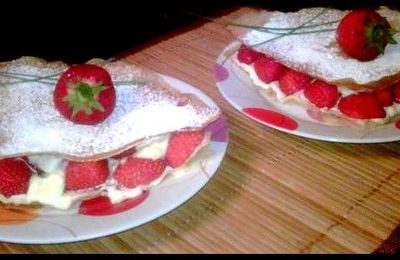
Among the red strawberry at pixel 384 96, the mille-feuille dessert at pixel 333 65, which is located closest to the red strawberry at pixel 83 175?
the mille-feuille dessert at pixel 333 65

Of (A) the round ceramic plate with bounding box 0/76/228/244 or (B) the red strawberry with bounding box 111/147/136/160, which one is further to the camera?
(B) the red strawberry with bounding box 111/147/136/160

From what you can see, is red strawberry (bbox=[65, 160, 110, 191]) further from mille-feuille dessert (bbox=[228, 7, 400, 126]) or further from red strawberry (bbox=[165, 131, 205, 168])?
mille-feuille dessert (bbox=[228, 7, 400, 126])

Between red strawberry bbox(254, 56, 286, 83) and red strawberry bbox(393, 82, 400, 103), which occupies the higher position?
red strawberry bbox(254, 56, 286, 83)

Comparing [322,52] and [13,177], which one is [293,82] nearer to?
[322,52]

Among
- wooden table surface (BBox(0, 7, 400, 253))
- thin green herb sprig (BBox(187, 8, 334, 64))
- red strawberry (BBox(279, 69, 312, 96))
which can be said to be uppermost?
thin green herb sprig (BBox(187, 8, 334, 64))

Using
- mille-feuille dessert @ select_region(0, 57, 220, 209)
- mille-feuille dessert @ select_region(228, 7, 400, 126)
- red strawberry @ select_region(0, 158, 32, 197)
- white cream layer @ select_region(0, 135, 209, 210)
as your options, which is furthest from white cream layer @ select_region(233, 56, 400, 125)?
Answer: red strawberry @ select_region(0, 158, 32, 197)

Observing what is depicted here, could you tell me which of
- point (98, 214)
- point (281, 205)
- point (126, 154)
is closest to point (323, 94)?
point (281, 205)

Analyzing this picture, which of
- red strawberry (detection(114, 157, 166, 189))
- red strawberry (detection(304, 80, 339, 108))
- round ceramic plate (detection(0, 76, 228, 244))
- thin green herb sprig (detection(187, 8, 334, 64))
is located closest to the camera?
round ceramic plate (detection(0, 76, 228, 244))
